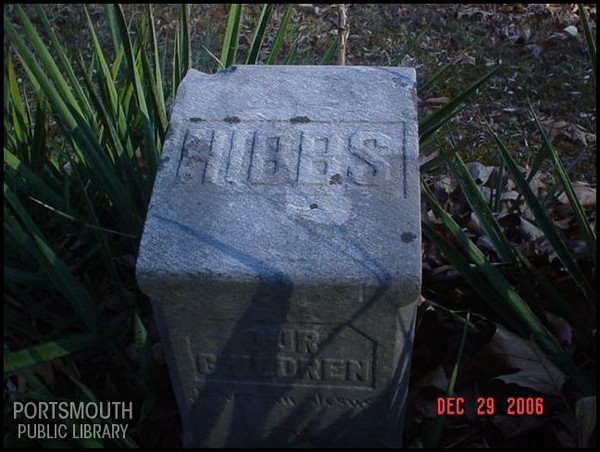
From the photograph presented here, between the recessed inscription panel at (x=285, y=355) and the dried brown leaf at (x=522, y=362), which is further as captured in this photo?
the dried brown leaf at (x=522, y=362)

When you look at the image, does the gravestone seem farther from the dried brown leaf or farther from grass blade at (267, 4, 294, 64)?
grass blade at (267, 4, 294, 64)

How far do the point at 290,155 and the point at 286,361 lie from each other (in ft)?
1.44

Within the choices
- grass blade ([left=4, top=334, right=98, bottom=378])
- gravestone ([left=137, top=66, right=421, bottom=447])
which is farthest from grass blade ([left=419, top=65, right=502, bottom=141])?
grass blade ([left=4, top=334, right=98, bottom=378])

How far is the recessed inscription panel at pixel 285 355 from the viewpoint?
1491 mm

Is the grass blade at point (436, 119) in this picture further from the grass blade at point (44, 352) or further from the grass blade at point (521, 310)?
the grass blade at point (44, 352)

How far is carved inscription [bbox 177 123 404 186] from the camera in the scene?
1.56 m

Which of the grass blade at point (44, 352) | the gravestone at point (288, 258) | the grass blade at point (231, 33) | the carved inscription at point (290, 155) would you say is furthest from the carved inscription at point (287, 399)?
the grass blade at point (231, 33)

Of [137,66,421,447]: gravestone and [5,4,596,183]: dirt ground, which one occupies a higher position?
[5,4,596,183]: dirt ground

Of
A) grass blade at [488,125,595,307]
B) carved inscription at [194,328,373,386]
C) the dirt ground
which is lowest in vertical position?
carved inscription at [194,328,373,386]

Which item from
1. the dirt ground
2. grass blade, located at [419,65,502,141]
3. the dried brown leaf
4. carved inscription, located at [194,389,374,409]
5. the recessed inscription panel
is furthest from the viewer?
the dirt ground

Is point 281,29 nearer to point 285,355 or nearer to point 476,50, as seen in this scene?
point 285,355

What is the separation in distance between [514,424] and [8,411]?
121cm

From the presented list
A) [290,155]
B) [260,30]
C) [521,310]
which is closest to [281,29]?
[260,30]

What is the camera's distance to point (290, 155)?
161cm
